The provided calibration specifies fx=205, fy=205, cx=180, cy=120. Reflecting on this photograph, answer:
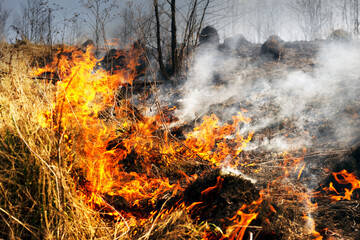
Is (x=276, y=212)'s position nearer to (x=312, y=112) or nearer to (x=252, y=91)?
(x=312, y=112)

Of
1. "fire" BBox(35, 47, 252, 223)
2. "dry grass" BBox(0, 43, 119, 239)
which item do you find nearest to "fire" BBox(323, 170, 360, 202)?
"fire" BBox(35, 47, 252, 223)

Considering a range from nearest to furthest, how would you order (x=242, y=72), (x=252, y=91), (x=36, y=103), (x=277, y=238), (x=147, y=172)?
(x=277, y=238) → (x=36, y=103) → (x=147, y=172) → (x=252, y=91) → (x=242, y=72)

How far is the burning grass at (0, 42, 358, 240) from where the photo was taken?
63.1 inches

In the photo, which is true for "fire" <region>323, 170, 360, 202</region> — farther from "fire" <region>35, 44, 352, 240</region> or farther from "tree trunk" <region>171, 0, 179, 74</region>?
"tree trunk" <region>171, 0, 179, 74</region>

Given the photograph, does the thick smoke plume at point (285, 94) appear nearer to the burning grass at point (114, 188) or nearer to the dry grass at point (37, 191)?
the burning grass at point (114, 188)

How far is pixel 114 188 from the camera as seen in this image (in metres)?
2.95

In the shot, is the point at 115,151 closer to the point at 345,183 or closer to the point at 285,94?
the point at 345,183

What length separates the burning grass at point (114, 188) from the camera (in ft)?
5.26

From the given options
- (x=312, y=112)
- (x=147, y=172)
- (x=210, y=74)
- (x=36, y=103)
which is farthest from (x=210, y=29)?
(x=36, y=103)

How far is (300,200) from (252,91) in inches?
174

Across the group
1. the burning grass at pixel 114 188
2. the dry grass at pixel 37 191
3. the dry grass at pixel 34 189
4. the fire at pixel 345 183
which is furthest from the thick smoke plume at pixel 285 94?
the dry grass at pixel 34 189

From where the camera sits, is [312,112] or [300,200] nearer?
[300,200]

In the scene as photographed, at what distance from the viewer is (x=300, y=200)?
3070 mm

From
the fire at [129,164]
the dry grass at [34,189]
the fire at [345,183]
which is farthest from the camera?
the fire at [345,183]
